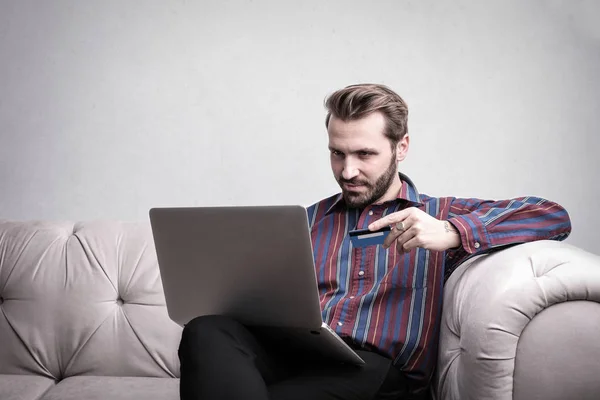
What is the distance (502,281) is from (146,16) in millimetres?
1541

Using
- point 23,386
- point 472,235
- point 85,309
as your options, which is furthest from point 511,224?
point 23,386

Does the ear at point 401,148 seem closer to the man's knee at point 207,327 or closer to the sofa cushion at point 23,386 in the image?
the man's knee at point 207,327

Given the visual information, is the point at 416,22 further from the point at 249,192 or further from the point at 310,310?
the point at 310,310

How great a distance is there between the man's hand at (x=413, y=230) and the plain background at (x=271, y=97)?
807 millimetres

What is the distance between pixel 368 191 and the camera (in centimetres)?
166

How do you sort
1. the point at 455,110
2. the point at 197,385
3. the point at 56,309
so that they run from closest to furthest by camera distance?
the point at 197,385 < the point at 56,309 < the point at 455,110

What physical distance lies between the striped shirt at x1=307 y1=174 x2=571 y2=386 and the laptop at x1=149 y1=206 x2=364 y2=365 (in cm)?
18

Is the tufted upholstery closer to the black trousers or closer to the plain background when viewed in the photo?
the plain background

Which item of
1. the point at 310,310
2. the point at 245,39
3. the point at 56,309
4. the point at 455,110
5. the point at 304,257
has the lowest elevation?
the point at 56,309

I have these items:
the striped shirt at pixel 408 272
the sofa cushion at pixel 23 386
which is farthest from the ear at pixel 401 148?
the sofa cushion at pixel 23 386

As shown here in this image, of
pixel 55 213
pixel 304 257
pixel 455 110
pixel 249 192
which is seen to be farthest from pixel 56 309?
pixel 455 110

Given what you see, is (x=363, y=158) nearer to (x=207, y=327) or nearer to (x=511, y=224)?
(x=511, y=224)

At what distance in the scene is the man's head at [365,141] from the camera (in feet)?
5.41

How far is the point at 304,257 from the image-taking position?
1.17 m
